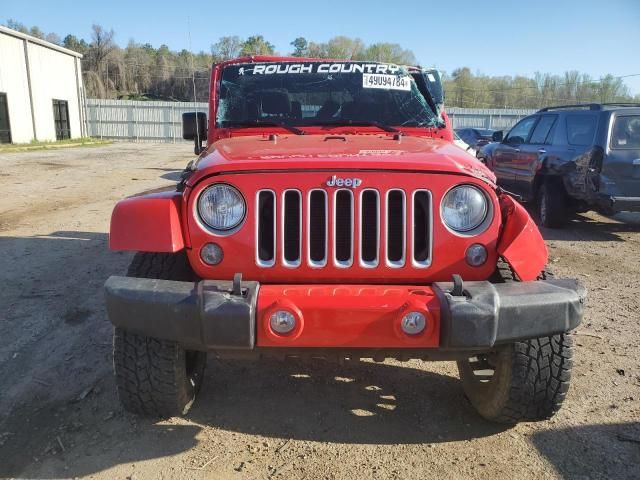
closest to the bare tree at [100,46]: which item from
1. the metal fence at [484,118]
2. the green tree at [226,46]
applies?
the green tree at [226,46]

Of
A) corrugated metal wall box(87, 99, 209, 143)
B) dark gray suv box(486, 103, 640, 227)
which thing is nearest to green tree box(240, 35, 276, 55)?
corrugated metal wall box(87, 99, 209, 143)

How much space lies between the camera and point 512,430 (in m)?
2.91

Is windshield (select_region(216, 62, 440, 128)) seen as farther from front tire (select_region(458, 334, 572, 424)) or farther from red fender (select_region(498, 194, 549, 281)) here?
front tire (select_region(458, 334, 572, 424))

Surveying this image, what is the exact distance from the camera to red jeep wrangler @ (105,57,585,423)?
2.20m

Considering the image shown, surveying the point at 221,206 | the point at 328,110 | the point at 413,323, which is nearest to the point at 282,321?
the point at 413,323

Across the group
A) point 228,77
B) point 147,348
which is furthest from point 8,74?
point 147,348

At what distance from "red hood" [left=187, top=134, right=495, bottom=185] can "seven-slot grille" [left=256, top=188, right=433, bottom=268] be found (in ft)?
0.39

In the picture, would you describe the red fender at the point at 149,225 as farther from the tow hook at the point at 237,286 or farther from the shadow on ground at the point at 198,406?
the shadow on ground at the point at 198,406

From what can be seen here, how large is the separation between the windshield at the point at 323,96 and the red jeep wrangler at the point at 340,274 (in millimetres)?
1048

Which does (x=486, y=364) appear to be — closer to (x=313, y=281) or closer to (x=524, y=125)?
(x=313, y=281)

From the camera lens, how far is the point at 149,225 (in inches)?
95.7

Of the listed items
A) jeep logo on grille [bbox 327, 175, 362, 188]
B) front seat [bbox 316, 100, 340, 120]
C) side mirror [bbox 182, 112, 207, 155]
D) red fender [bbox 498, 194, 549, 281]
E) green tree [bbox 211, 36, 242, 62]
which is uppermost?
green tree [bbox 211, 36, 242, 62]

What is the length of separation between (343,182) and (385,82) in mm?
1929

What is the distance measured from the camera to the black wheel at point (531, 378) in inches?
102
